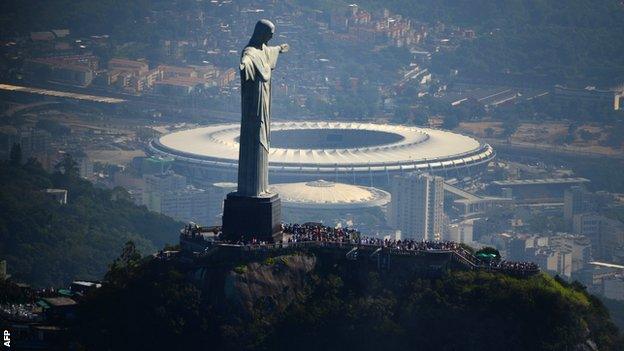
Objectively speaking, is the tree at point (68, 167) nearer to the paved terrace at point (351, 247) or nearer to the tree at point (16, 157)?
the tree at point (16, 157)

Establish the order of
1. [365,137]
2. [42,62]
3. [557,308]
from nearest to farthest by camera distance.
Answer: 1. [557,308]
2. [365,137]
3. [42,62]

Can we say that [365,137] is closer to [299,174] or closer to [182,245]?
[299,174]

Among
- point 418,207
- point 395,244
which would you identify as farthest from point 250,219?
point 418,207

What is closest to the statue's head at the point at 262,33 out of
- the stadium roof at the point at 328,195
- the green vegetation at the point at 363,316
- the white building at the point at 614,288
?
the green vegetation at the point at 363,316

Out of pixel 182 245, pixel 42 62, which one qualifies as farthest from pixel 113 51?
pixel 182 245

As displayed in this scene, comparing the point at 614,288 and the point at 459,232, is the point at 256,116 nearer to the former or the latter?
the point at 614,288

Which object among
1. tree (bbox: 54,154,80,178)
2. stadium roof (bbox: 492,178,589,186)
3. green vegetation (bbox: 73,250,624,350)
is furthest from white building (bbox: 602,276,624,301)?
green vegetation (bbox: 73,250,624,350)

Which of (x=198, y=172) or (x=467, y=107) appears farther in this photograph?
(x=467, y=107)
